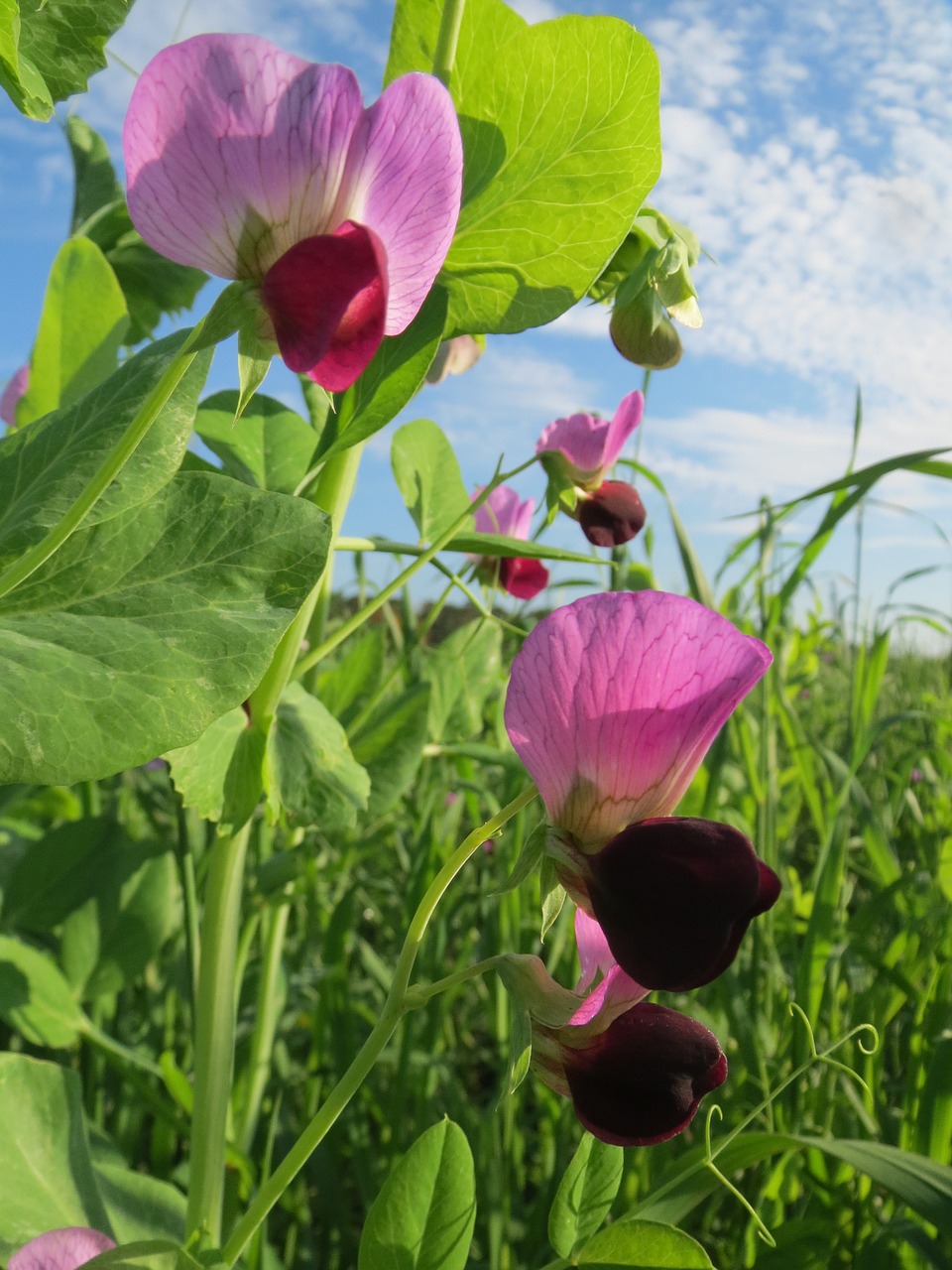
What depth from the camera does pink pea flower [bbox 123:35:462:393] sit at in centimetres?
43

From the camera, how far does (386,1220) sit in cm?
54

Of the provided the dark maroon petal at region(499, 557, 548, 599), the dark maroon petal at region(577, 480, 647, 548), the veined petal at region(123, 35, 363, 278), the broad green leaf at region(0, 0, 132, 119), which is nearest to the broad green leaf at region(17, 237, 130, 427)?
the broad green leaf at region(0, 0, 132, 119)

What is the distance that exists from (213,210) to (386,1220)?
0.50 m

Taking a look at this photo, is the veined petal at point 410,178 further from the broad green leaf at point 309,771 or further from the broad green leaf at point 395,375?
the broad green leaf at point 309,771

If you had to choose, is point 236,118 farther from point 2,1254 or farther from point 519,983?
point 2,1254

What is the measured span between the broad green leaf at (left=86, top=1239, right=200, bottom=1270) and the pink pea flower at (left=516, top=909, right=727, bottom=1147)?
0.21 m

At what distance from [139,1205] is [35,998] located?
0.31m

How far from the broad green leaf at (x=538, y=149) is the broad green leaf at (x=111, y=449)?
230 mm

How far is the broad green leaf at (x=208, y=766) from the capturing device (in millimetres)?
689

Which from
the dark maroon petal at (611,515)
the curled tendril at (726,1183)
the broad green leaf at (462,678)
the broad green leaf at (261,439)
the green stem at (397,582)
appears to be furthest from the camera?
the broad green leaf at (462,678)

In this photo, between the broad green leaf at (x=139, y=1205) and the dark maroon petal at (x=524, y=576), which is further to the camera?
the dark maroon petal at (x=524, y=576)

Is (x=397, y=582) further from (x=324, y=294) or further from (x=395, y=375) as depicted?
(x=324, y=294)

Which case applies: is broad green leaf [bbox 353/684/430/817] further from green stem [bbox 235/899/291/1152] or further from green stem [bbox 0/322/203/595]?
green stem [bbox 0/322/203/595]

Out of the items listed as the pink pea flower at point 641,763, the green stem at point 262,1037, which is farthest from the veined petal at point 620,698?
the green stem at point 262,1037
